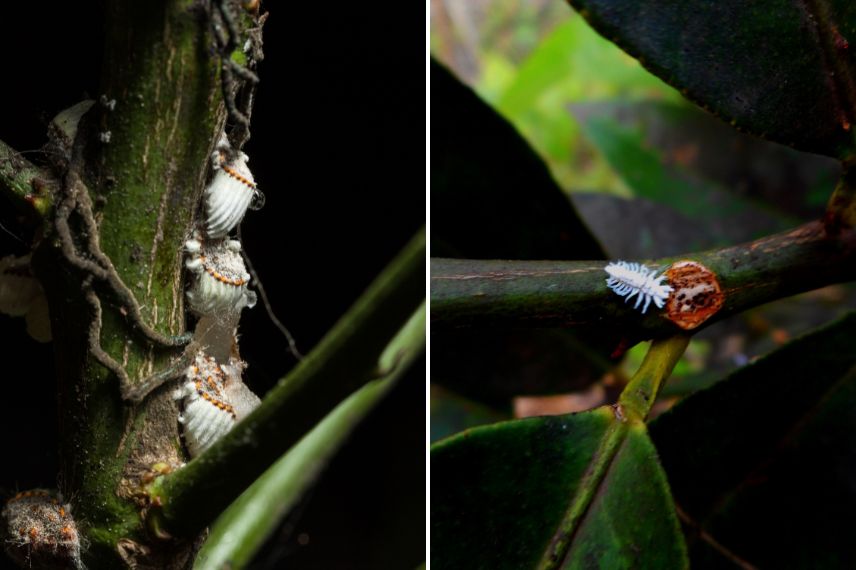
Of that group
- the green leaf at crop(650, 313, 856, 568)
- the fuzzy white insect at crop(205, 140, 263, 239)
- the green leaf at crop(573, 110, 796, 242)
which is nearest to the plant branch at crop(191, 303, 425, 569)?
the fuzzy white insect at crop(205, 140, 263, 239)

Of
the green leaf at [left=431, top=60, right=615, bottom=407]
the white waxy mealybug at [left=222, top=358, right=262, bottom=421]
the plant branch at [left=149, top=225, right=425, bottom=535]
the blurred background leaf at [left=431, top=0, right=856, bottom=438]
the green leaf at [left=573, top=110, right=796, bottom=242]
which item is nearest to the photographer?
the plant branch at [left=149, top=225, right=425, bottom=535]

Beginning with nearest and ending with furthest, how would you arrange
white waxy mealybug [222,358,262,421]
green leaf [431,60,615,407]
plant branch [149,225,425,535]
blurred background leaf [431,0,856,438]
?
plant branch [149,225,425,535], white waxy mealybug [222,358,262,421], green leaf [431,60,615,407], blurred background leaf [431,0,856,438]

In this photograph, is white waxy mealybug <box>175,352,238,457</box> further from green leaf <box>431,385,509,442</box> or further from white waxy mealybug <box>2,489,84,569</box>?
green leaf <box>431,385,509,442</box>

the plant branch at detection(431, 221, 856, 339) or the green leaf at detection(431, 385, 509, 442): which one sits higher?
the plant branch at detection(431, 221, 856, 339)

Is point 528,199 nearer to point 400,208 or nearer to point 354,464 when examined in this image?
point 400,208

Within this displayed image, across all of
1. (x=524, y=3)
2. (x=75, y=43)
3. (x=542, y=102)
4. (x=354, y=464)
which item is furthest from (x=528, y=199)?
(x=524, y=3)

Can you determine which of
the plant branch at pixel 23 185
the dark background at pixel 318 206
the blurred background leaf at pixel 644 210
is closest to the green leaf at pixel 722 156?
the blurred background leaf at pixel 644 210

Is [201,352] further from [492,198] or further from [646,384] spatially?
[492,198]
